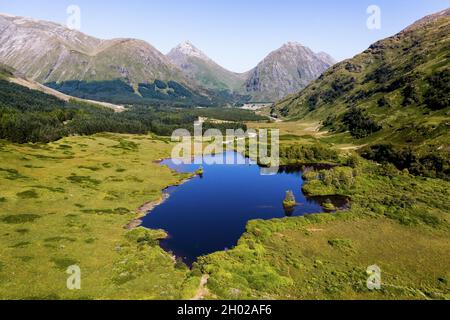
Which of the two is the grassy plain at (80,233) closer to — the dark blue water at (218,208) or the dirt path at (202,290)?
the dirt path at (202,290)

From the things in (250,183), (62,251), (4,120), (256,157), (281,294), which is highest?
(4,120)

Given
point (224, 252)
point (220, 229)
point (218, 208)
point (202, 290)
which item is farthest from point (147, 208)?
point (202, 290)

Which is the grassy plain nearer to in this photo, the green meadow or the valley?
the green meadow

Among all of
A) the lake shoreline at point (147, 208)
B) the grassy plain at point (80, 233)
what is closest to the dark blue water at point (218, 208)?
the lake shoreline at point (147, 208)

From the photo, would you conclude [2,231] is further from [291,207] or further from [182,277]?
[291,207]

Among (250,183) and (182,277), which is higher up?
(250,183)

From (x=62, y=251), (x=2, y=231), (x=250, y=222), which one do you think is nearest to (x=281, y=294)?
(x=250, y=222)

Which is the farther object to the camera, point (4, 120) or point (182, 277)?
point (4, 120)

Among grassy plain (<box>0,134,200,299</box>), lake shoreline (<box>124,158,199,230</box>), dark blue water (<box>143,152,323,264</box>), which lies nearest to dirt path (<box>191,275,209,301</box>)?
grassy plain (<box>0,134,200,299</box>)
